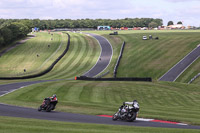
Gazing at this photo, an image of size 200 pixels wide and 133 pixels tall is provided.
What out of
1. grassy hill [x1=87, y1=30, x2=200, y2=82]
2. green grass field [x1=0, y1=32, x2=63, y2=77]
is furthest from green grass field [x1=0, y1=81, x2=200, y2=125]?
green grass field [x1=0, y1=32, x2=63, y2=77]

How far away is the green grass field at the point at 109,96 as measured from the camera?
33.2 m

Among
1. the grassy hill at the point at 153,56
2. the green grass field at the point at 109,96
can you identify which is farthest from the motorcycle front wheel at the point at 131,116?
the grassy hill at the point at 153,56

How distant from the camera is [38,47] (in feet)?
403

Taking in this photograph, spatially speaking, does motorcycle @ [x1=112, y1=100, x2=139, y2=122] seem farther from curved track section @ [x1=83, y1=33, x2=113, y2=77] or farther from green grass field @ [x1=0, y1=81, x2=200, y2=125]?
curved track section @ [x1=83, y1=33, x2=113, y2=77]

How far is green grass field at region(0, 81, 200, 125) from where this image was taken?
33250 millimetres

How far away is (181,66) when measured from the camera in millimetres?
80500

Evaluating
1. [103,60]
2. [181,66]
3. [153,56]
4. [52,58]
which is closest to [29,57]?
[52,58]

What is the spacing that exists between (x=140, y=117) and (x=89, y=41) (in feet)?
354

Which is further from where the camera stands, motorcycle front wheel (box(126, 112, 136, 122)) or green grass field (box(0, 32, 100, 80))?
green grass field (box(0, 32, 100, 80))

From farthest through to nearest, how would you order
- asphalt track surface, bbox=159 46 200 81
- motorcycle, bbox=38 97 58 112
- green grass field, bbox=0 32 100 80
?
green grass field, bbox=0 32 100 80
asphalt track surface, bbox=159 46 200 81
motorcycle, bbox=38 97 58 112

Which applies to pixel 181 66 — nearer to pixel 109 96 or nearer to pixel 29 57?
pixel 109 96

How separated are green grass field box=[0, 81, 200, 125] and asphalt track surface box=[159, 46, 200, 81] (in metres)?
18.0

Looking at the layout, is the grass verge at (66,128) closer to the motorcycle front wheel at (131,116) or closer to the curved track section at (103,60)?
the motorcycle front wheel at (131,116)

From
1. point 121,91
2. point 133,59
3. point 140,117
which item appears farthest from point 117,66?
point 140,117
